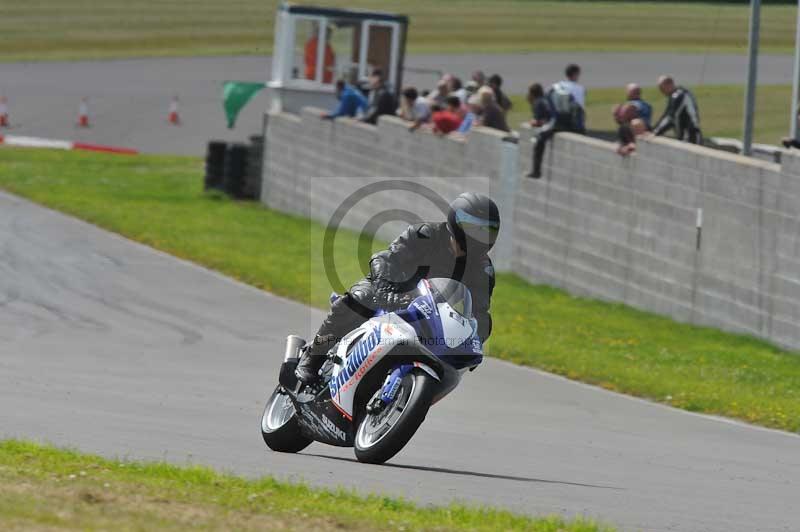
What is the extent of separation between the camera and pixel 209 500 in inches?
280

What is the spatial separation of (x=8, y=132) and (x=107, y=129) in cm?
273

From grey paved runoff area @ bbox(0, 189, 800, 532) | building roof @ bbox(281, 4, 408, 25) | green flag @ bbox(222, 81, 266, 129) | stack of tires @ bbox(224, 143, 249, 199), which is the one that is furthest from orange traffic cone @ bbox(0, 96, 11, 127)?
grey paved runoff area @ bbox(0, 189, 800, 532)

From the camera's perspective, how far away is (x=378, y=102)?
28625 mm

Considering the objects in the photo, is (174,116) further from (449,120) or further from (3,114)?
(449,120)

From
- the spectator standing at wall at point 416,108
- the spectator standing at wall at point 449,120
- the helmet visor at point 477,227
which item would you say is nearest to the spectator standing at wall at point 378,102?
the spectator standing at wall at point 416,108

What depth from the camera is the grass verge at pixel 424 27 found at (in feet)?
197

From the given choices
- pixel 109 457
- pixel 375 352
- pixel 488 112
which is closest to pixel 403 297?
pixel 375 352

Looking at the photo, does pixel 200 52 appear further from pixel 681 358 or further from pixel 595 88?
pixel 681 358

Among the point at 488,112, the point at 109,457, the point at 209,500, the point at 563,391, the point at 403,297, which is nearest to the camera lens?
the point at 209,500

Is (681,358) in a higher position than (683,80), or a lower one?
lower

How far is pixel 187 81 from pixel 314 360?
43.9 metres

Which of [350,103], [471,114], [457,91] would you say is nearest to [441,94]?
[457,91]

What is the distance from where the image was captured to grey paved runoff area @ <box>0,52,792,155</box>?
4444cm

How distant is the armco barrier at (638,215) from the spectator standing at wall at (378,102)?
419 millimetres
